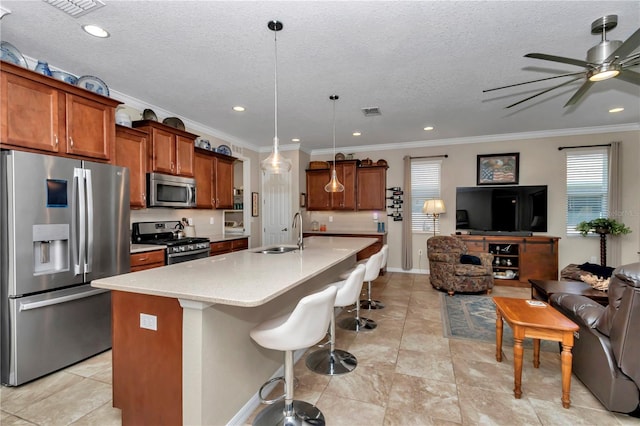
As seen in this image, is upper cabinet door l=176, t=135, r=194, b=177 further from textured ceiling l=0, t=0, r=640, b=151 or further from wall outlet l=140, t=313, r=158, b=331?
wall outlet l=140, t=313, r=158, b=331

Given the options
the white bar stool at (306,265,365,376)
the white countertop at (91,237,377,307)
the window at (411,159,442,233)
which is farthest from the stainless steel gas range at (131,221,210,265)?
the window at (411,159,442,233)

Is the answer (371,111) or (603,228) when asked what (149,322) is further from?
(603,228)

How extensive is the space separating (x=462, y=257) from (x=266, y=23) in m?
4.42

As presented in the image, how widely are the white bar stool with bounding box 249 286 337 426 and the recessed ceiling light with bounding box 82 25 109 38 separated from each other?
2553 millimetres

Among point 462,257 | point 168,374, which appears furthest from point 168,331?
point 462,257

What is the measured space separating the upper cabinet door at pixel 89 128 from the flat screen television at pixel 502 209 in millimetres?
5597

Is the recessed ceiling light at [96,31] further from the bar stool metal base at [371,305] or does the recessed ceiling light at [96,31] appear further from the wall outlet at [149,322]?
the bar stool metal base at [371,305]

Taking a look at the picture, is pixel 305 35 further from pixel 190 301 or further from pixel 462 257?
pixel 462 257

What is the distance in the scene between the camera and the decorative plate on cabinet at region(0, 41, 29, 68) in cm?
225

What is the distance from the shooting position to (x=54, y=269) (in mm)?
2410

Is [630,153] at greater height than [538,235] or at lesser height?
greater

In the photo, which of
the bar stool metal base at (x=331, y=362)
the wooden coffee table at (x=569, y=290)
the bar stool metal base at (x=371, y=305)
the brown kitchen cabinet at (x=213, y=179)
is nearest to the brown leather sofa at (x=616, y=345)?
the wooden coffee table at (x=569, y=290)

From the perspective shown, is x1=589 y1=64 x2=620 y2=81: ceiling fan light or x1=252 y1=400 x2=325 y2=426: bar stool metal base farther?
x1=589 y1=64 x2=620 y2=81: ceiling fan light

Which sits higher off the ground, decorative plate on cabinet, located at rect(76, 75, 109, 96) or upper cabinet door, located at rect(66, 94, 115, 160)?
decorative plate on cabinet, located at rect(76, 75, 109, 96)
